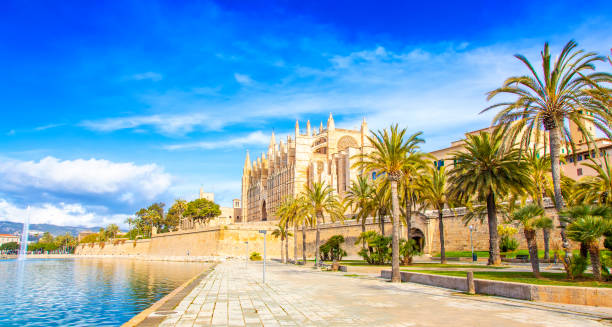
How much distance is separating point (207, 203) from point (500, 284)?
7916 centimetres

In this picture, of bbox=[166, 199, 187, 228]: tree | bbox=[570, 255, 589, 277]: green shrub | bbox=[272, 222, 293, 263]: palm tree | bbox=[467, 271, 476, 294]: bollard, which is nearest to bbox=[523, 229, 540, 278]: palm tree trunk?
bbox=[570, 255, 589, 277]: green shrub

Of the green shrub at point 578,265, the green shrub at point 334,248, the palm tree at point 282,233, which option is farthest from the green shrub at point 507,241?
the palm tree at point 282,233

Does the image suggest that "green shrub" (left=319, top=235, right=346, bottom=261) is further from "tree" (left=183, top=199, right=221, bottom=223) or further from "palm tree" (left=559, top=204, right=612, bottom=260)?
Result: "tree" (left=183, top=199, right=221, bottom=223)

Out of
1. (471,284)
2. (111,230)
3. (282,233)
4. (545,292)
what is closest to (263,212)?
(111,230)

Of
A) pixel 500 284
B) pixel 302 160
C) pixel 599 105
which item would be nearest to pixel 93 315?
pixel 500 284

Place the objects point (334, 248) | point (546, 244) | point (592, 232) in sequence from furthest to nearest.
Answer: point (334, 248)
point (546, 244)
point (592, 232)

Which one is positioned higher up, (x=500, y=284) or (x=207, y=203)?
(x=207, y=203)

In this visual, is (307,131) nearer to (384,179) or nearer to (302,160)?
(302,160)

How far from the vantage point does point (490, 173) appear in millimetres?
22469

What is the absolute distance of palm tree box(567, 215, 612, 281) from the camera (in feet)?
40.2

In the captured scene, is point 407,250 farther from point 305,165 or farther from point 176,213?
point 176,213

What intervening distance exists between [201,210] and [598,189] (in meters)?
71.2

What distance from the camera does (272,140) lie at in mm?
101562

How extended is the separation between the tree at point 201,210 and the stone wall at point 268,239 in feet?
29.4
